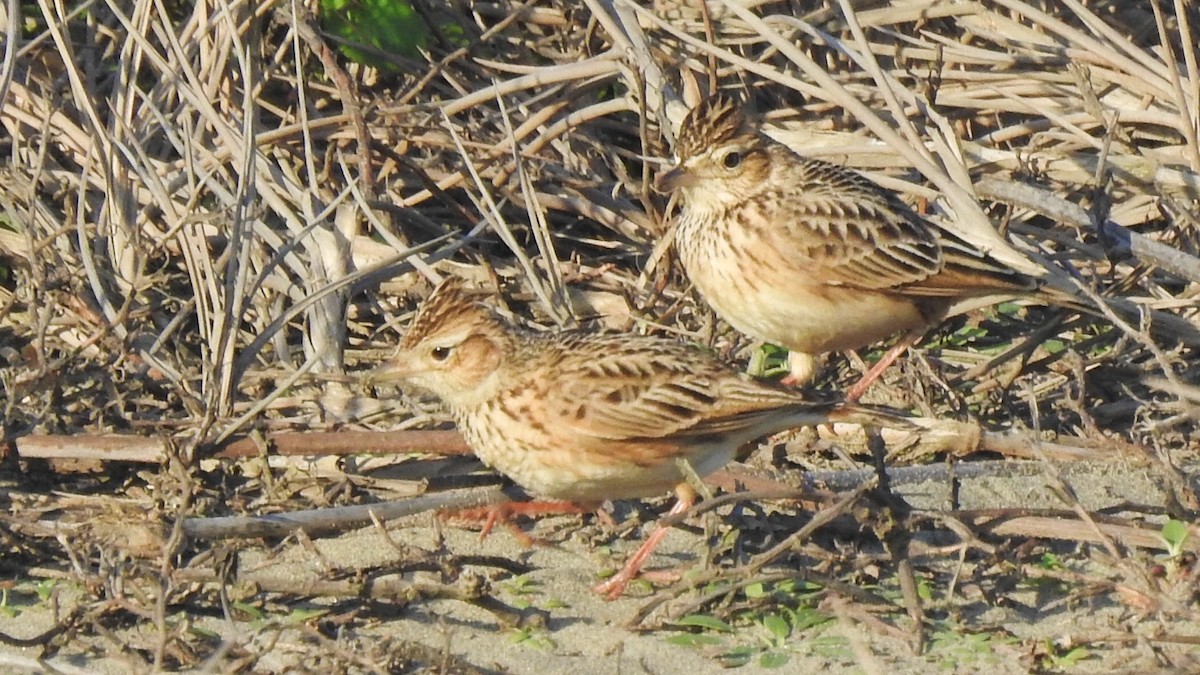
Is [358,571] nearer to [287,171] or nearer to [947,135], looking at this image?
[287,171]

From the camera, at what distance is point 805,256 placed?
22.8 feet

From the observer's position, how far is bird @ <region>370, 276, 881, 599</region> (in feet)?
18.5

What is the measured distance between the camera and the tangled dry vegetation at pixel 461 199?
6496 mm

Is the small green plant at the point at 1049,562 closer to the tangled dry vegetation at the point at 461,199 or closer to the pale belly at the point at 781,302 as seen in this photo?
the tangled dry vegetation at the point at 461,199

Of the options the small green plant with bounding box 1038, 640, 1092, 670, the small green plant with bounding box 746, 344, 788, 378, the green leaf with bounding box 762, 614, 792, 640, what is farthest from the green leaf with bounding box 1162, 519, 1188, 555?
the small green plant with bounding box 746, 344, 788, 378

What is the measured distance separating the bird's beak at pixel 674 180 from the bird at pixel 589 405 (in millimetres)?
1081

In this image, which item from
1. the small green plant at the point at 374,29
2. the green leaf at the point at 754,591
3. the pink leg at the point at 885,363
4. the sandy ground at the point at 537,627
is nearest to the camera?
the sandy ground at the point at 537,627

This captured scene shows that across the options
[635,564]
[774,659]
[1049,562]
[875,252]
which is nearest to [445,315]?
[635,564]

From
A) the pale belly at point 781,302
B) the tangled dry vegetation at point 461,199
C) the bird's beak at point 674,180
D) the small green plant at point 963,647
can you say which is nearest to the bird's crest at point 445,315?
the tangled dry vegetation at point 461,199

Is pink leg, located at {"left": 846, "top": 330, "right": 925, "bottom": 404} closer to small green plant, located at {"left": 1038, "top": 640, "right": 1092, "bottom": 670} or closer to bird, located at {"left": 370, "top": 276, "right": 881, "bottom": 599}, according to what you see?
bird, located at {"left": 370, "top": 276, "right": 881, "bottom": 599}

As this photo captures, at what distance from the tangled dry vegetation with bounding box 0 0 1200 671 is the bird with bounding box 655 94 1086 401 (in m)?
0.22

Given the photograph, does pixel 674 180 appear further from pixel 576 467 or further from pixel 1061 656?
pixel 1061 656

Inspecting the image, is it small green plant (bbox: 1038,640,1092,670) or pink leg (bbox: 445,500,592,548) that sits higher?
pink leg (bbox: 445,500,592,548)

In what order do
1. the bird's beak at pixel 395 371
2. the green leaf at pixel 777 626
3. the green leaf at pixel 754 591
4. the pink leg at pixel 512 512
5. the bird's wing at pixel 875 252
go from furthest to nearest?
the bird's wing at pixel 875 252 < the pink leg at pixel 512 512 < the bird's beak at pixel 395 371 < the green leaf at pixel 754 591 < the green leaf at pixel 777 626
